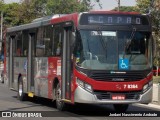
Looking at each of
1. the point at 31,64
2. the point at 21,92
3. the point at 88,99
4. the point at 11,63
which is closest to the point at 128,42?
the point at 88,99

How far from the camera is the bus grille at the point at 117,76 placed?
14.9 m

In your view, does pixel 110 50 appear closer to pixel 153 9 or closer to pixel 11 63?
pixel 11 63

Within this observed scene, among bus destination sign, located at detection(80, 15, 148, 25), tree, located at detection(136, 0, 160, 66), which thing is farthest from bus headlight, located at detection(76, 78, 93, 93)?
tree, located at detection(136, 0, 160, 66)

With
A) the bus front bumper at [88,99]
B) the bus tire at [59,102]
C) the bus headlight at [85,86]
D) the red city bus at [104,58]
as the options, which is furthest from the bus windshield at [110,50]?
the bus tire at [59,102]

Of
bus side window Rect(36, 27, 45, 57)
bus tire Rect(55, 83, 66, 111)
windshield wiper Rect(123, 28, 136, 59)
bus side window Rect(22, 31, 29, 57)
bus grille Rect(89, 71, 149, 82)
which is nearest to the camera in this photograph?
bus grille Rect(89, 71, 149, 82)

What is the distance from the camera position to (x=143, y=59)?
15.4m

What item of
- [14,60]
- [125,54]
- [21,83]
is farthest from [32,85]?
[125,54]

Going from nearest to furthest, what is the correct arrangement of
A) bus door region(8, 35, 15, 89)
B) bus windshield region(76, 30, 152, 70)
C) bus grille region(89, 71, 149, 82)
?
bus grille region(89, 71, 149, 82) → bus windshield region(76, 30, 152, 70) → bus door region(8, 35, 15, 89)

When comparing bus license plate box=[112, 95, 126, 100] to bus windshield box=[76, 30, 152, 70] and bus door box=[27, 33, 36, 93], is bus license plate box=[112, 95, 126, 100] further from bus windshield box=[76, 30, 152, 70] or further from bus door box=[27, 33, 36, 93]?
bus door box=[27, 33, 36, 93]

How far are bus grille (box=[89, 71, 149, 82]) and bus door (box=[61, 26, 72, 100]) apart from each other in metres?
1.07

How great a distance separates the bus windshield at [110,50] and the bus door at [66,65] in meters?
0.77

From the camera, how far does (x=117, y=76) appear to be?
49.4 feet

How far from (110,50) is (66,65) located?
1.68 metres

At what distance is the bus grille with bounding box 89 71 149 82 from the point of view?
1495cm
